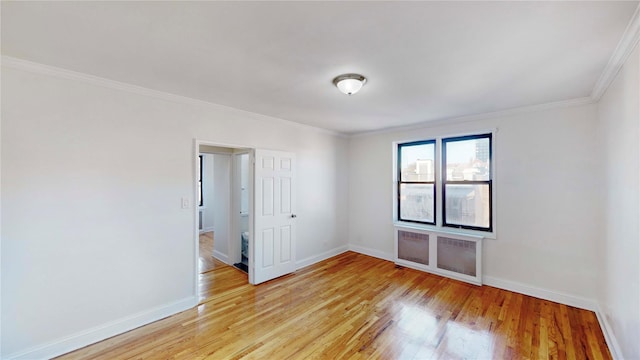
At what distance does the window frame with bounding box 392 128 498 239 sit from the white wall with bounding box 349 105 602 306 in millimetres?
62

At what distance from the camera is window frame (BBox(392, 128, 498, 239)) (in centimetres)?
373

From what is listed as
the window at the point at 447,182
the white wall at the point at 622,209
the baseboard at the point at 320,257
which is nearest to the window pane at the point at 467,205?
the window at the point at 447,182

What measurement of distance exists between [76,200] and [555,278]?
5481 mm

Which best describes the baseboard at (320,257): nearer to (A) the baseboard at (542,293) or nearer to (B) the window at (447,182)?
(B) the window at (447,182)

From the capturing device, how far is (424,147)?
457cm

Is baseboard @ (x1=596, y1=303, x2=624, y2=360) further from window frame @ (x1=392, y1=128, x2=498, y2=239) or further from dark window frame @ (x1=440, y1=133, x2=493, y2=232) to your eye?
dark window frame @ (x1=440, y1=133, x2=493, y2=232)

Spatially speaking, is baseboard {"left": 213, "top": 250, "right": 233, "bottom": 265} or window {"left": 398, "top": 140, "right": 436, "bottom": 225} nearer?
window {"left": 398, "top": 140, "right": 436, "bottom": 225}

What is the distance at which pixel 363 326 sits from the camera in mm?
2684

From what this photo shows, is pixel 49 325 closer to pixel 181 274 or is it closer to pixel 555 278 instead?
pixel 181 274

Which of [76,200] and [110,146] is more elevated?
[110,146]

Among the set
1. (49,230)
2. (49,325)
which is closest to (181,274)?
(49,325)

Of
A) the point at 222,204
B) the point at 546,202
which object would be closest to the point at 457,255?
the point at 546,202

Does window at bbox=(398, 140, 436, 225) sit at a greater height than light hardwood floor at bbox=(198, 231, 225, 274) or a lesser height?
greater

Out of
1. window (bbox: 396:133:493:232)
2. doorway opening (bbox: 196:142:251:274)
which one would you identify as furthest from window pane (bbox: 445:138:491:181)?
doorway opening (bbox: 196:142:251:274)
